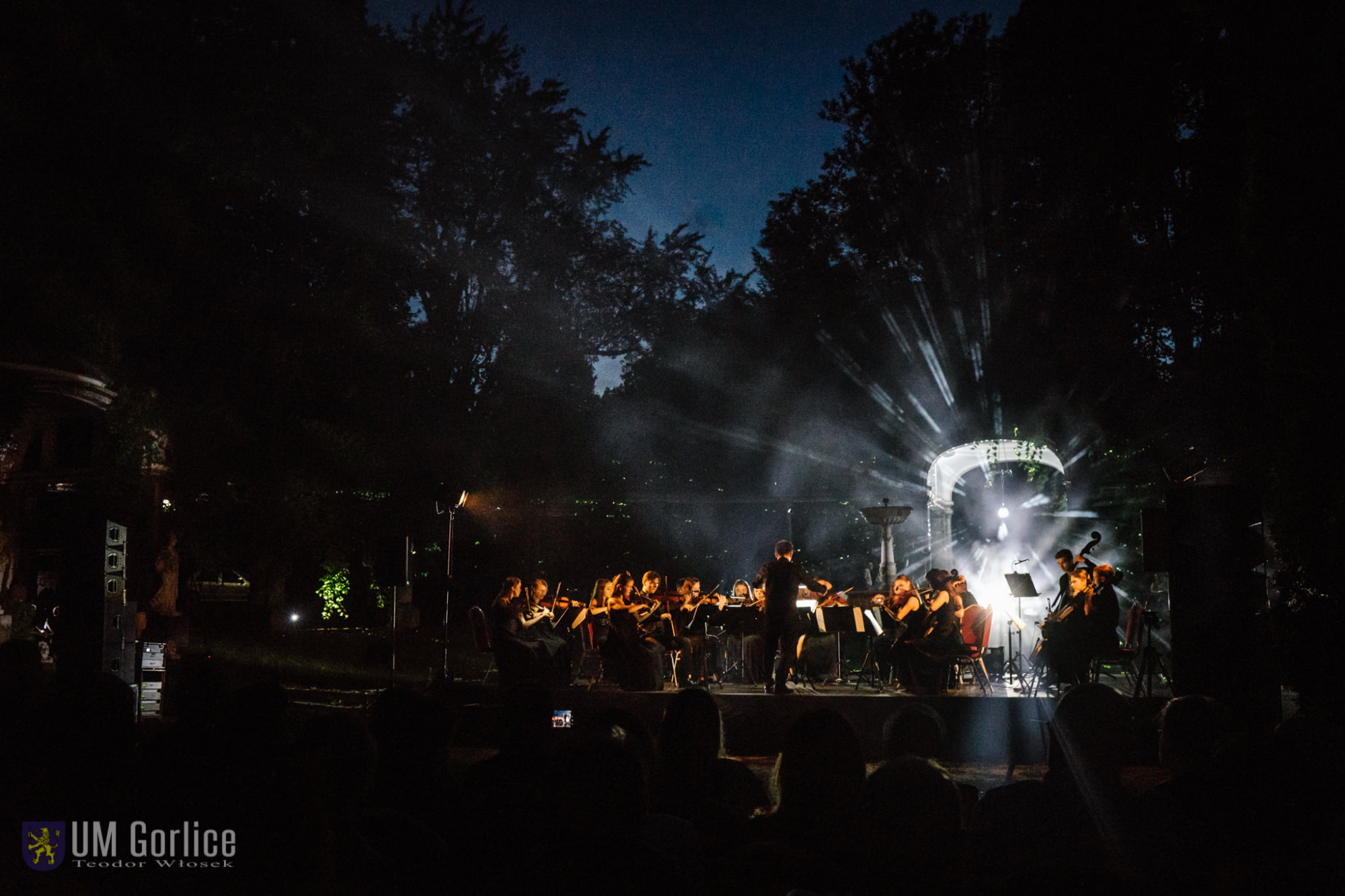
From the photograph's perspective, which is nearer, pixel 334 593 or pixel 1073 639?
pixel 1073 639

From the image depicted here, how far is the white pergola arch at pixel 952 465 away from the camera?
1825cm

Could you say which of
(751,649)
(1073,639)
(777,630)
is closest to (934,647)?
(1073,639)

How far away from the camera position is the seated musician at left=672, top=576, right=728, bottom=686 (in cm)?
1148

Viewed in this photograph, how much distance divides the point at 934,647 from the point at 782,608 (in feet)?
5.67

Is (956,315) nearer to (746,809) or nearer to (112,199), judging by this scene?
(112,199)

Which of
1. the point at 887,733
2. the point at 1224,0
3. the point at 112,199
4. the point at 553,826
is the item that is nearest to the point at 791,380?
the point at 112,199

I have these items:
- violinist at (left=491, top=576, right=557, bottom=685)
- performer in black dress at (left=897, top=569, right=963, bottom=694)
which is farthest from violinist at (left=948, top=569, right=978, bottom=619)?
violinist at (left=491, top=576, right=557, bottom=685)

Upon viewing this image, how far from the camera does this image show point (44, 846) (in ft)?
10.6

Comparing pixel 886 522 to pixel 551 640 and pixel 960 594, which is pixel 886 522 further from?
pixel 551 640

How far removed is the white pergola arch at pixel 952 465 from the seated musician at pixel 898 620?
6.90m

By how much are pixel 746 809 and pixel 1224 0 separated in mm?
6150

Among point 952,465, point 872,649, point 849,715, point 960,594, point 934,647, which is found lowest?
point 849,715

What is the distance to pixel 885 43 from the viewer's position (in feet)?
82.8

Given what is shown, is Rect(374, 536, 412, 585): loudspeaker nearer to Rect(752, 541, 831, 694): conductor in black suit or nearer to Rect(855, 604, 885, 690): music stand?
Rect(752, 541, 831, 694): conductor in black suit
